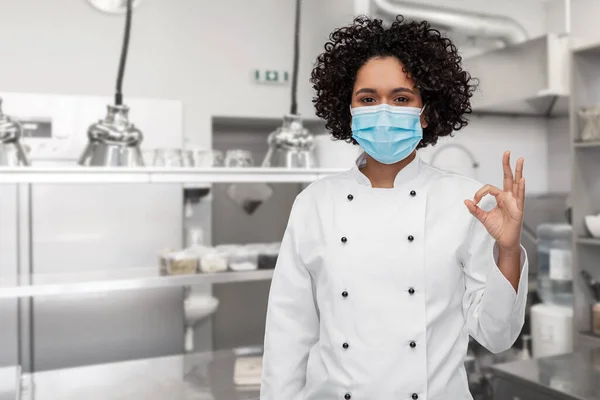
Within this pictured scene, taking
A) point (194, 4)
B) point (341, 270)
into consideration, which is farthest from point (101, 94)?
point (341, 270)

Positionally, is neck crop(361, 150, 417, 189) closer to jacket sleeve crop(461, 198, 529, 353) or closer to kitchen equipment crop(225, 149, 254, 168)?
jacket sleeve crop(461, 198, 529, 353)

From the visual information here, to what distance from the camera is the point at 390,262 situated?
116cm

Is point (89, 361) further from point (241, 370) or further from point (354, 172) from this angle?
point (354, 172)

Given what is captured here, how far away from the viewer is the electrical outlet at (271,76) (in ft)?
11.0

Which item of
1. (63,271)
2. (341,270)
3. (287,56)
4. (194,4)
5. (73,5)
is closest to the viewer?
(341,270)

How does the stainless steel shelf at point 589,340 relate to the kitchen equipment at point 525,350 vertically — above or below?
above

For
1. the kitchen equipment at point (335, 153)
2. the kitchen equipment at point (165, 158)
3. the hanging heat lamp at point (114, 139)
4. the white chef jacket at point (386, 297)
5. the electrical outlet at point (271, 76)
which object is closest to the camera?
the white chef jacket at point (386, 297)

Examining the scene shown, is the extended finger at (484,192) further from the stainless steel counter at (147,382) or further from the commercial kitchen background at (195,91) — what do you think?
the commercial kitchen background at (195,91)

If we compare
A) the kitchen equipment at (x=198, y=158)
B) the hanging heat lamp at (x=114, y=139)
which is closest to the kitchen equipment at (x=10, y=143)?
the hanging heat lamp at (x=114, y=139)

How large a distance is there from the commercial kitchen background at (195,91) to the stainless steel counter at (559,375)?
5.25ft

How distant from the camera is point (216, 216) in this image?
3.54 m

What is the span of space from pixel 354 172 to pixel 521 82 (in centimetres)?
246

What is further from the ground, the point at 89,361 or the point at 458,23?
the point at 458,23

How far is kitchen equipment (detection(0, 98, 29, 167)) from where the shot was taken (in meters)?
1.80
